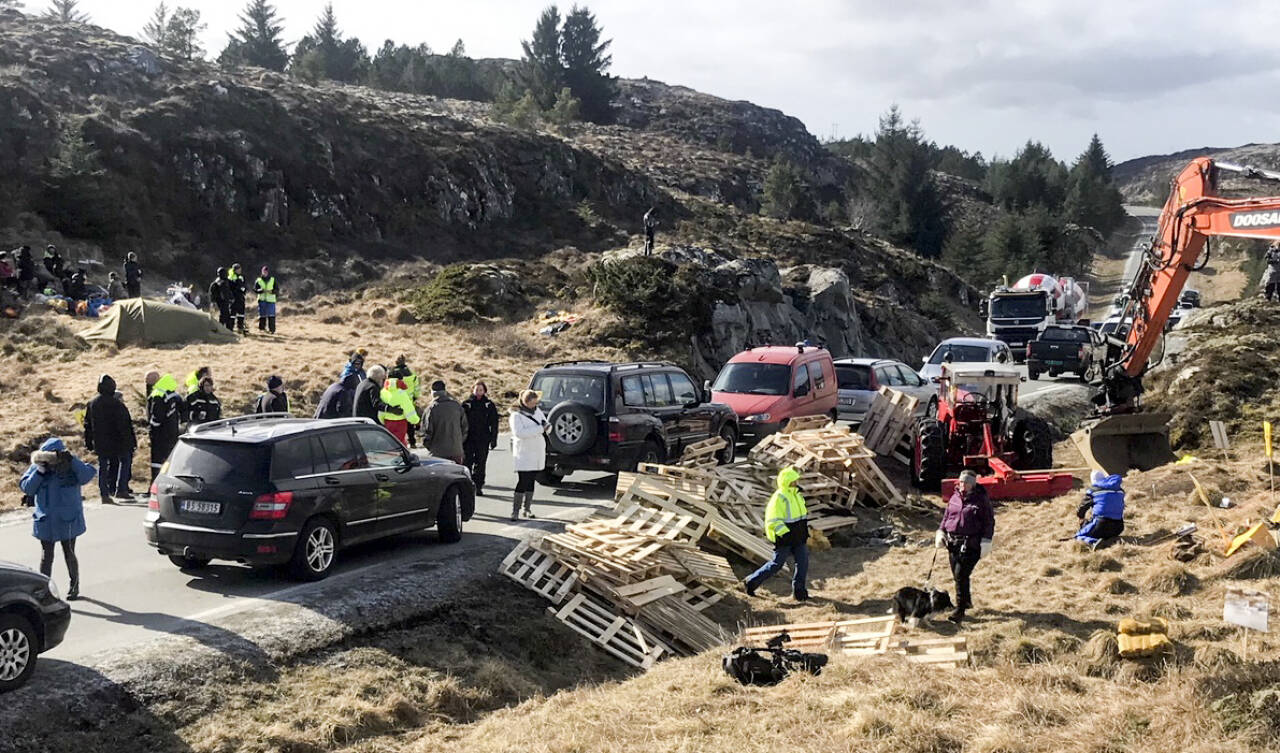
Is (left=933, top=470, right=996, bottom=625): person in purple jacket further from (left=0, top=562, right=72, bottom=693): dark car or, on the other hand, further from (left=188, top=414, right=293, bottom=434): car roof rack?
(left=0, top=562, right=72, bottom=693): dark car

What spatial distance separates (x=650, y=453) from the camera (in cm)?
1550

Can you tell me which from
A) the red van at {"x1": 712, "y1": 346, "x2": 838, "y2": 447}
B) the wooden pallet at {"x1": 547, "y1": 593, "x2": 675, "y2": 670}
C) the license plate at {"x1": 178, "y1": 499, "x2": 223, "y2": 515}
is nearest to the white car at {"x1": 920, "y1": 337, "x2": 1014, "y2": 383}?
the red van at {"x1": 712, "y1": 346, "x2": 838, "y2": 447}

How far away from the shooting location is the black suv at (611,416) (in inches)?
580

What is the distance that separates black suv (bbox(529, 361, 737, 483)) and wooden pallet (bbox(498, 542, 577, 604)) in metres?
3.65

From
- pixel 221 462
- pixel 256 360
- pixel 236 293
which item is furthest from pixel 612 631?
pixel 236 293

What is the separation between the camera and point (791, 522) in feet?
37.0

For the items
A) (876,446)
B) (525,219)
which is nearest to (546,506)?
(876,446)

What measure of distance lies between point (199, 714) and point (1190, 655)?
758 centimetres

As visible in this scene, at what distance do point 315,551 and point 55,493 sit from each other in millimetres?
→ 2366

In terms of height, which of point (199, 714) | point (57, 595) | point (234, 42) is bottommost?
point (199, 714)

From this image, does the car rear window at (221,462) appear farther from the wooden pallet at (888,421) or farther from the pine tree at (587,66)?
the pine tree at (587,66)

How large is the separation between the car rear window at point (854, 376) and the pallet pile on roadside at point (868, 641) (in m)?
11.7

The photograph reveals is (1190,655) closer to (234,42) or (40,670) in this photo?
(40,670)

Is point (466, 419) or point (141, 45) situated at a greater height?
point (141, 45)
